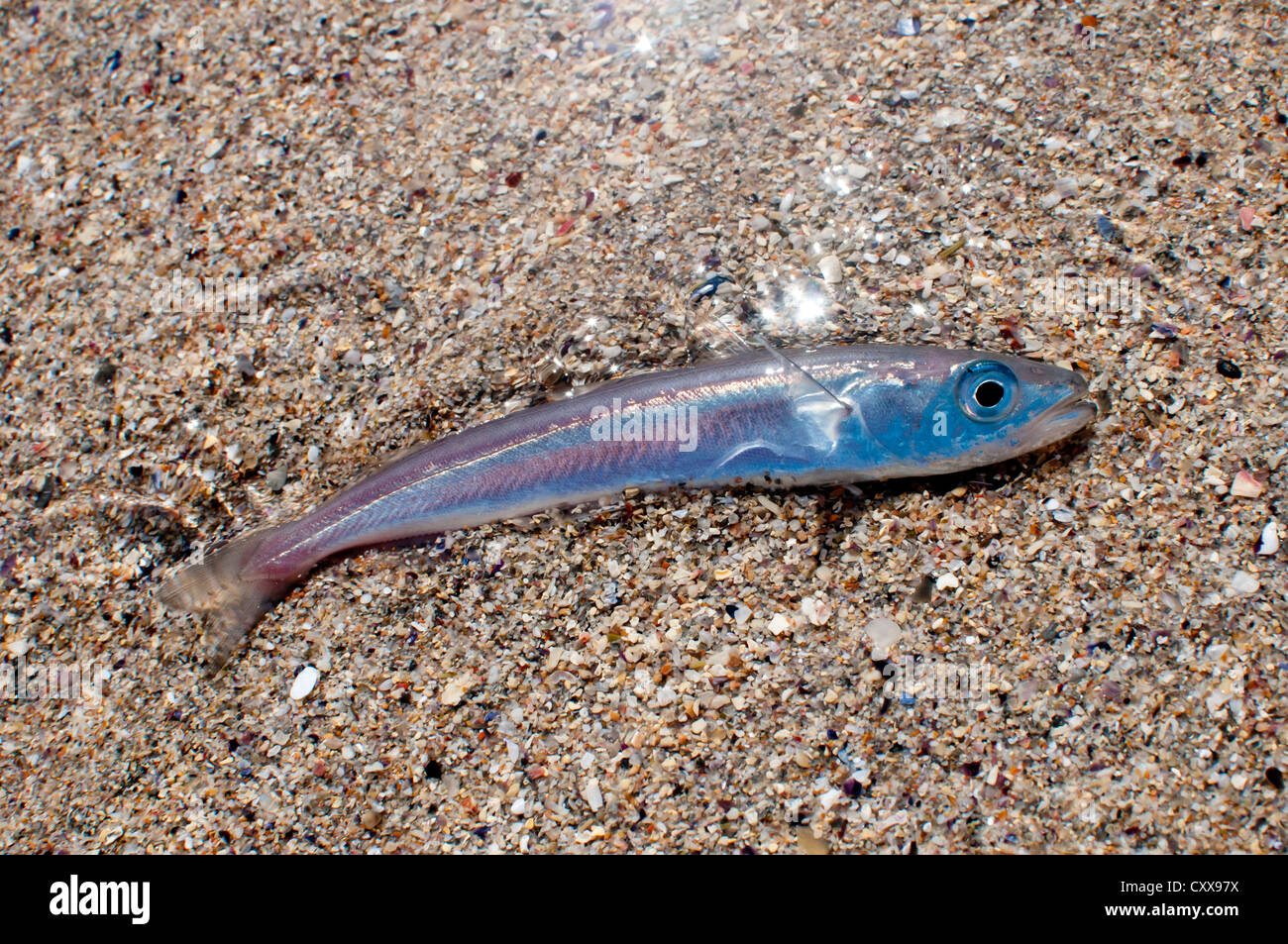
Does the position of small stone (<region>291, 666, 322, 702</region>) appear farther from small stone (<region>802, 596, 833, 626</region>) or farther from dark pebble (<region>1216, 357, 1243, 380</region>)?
dark pebble (<region>1216, 357, 1243, 380</region>)

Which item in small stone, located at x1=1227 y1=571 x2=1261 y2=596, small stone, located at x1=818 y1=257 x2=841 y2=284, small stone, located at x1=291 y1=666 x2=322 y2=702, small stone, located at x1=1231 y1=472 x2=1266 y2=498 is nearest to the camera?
small stone, located at x1=1227 y1=571 x2=1261 y2=596

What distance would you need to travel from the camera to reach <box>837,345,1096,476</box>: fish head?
92.3 inches

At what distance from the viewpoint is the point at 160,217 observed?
3338 mm

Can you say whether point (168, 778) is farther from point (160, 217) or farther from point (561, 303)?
point (160, 217)

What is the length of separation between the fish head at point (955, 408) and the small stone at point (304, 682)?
68.6 inches

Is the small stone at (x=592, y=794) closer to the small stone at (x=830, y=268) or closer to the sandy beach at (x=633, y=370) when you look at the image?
the sandy beach at (x=633, y=370)

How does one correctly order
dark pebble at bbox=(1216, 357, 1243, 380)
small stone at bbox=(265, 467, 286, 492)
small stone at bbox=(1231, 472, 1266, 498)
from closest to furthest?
1. small stone at bbox=(1231, 472, 1266, 498)
2. dark pebble at bbox=(1216, 357, 1243, 380)
3. small stone at bbox=(265, 467, 286, 492)

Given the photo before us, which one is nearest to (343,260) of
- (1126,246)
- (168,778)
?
(168,778)

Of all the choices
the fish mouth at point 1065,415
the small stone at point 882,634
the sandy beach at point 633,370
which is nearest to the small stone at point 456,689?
the sandy beach at point 633,370

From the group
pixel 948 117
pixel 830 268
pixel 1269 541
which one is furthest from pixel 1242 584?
pixel 948 117

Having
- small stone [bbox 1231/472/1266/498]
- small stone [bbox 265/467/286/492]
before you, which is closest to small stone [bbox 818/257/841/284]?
small stone [bbox 1231/472/1266/498]

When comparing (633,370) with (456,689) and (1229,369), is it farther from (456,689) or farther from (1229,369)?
(1229,369)

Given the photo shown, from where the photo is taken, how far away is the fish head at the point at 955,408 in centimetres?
234

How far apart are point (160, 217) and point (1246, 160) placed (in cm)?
391
